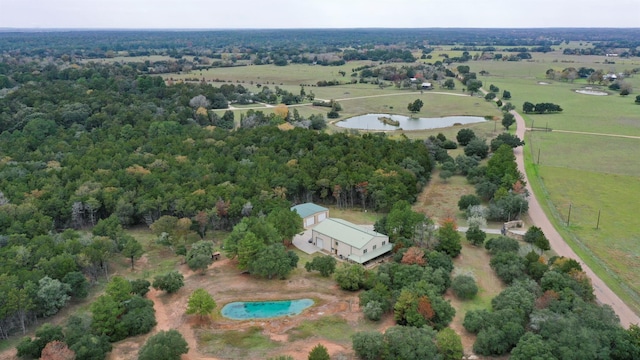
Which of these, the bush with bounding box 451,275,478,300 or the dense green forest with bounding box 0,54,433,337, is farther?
the dense green forest with bounding box 0,54,433,337

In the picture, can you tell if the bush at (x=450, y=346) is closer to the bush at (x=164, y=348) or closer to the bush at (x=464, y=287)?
the bush at (x=464, y=287)

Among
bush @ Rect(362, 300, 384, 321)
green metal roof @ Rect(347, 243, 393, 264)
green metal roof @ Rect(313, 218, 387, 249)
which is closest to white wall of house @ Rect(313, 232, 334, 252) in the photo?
green metal roof @ Rect(313, 218, 387, 249)

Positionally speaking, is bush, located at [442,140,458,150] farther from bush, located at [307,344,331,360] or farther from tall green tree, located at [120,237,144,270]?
bush, located at [307,344,331,360]

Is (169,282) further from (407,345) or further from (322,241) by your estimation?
(407,345)

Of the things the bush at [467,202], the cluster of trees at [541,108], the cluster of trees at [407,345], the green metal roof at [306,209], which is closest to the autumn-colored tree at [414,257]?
the cluster of trees at [407,345]

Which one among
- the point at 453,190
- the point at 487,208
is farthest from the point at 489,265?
the point at 453,190

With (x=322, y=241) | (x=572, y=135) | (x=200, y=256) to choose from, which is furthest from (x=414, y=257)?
(x=572, y=135)
